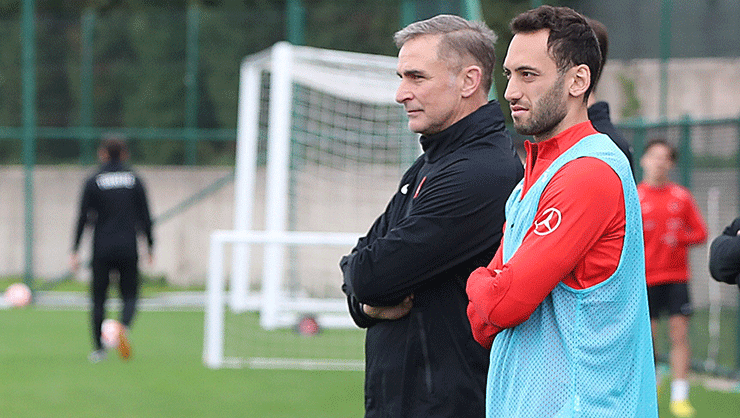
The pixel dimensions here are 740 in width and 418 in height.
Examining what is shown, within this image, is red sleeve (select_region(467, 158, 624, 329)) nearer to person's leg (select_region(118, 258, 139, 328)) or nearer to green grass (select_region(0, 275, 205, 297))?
person's leg (select_region(118, 258, 139, 328))

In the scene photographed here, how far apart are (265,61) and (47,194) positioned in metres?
5.95

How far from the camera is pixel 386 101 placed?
442 inches

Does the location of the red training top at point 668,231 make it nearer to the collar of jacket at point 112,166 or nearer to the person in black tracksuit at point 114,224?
the person in black tracksuit at point 114,224

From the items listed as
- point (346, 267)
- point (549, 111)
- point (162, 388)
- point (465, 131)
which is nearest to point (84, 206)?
A: point (162, 388)

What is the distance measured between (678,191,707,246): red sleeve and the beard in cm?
512

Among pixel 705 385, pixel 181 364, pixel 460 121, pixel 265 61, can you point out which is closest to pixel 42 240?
pixel 265 61

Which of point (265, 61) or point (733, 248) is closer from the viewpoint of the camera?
point (733, 248)

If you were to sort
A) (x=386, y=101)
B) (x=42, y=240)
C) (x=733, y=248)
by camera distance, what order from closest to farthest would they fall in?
(x=733, y=248) < (x=386, y=101) < (x=42, y=240)

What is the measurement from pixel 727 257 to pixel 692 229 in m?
4.24

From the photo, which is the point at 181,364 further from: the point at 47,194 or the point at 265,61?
the point at 47,194

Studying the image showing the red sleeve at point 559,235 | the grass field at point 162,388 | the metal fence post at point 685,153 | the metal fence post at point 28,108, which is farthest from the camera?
the metal fence post at point 28,108

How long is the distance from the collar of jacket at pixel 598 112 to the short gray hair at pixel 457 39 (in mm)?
768

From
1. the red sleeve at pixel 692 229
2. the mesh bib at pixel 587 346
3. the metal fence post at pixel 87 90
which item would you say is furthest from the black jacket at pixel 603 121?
the metal fence post at pixel 87 90

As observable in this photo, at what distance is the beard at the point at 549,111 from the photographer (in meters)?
2.52
